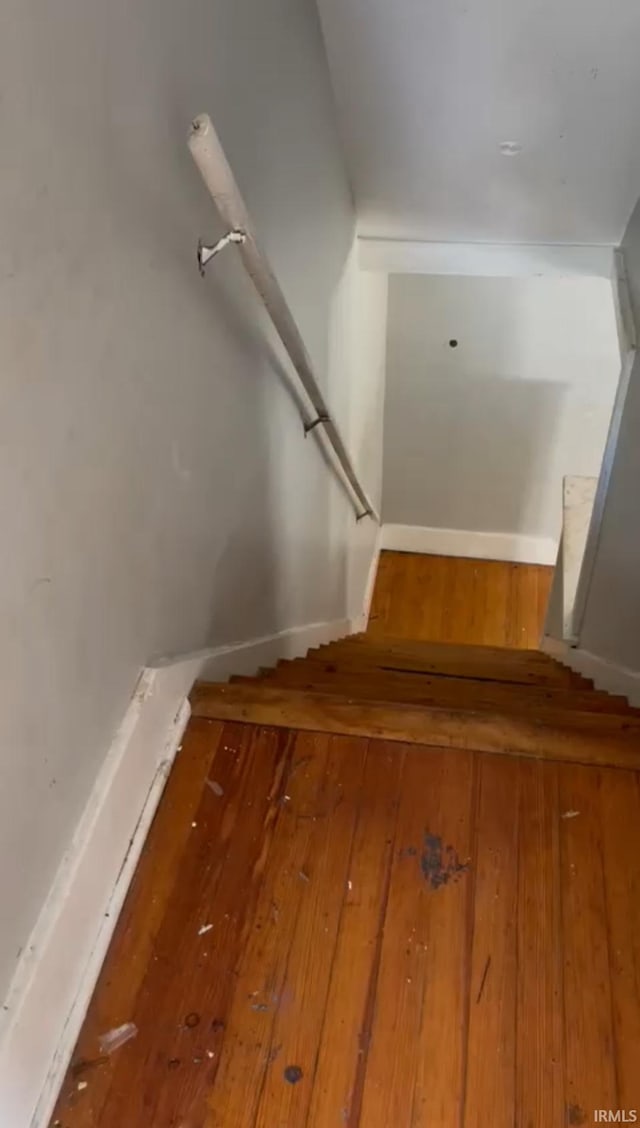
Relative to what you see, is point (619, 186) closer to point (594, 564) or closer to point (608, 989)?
point (594, 564)

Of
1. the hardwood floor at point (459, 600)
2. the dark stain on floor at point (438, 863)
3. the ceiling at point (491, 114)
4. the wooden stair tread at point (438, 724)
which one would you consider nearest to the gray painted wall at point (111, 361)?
the wooden stair tread at point (438, 724)

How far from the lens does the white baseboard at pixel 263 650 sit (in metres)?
1.74

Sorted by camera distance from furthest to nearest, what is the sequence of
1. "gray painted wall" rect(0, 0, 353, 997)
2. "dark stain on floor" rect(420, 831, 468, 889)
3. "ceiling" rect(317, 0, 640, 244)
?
"ceiling" rect(317, 0, 640, 244) → "dark stain on floor" rect(420, 831, 468, 889) → "gray painted wall" rect(0, 0, 353, 997)

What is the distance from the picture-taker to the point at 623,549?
2.44m

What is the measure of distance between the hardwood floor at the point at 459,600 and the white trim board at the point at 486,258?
1.93 m

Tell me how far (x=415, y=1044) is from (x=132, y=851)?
473mm

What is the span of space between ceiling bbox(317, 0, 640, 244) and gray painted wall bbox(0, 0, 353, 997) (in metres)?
0.36

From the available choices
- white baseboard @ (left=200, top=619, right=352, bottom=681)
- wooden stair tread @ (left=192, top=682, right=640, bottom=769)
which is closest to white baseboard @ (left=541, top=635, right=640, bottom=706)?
wooden stair tread @ (left=192, top=682, right=640, bottom=769)

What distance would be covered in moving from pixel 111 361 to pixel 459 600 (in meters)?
3.65

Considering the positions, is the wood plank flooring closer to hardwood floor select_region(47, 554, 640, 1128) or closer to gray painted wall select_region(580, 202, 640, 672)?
hardwood floor select_region(47, 554, 640, 1128)

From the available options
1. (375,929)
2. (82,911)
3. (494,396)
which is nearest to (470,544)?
(494,396)

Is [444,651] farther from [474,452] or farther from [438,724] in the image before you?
[438,724]

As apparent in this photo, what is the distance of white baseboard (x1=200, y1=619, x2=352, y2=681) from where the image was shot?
1.74 metres

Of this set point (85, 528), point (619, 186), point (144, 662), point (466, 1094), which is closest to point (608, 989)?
point (466, 1094)
